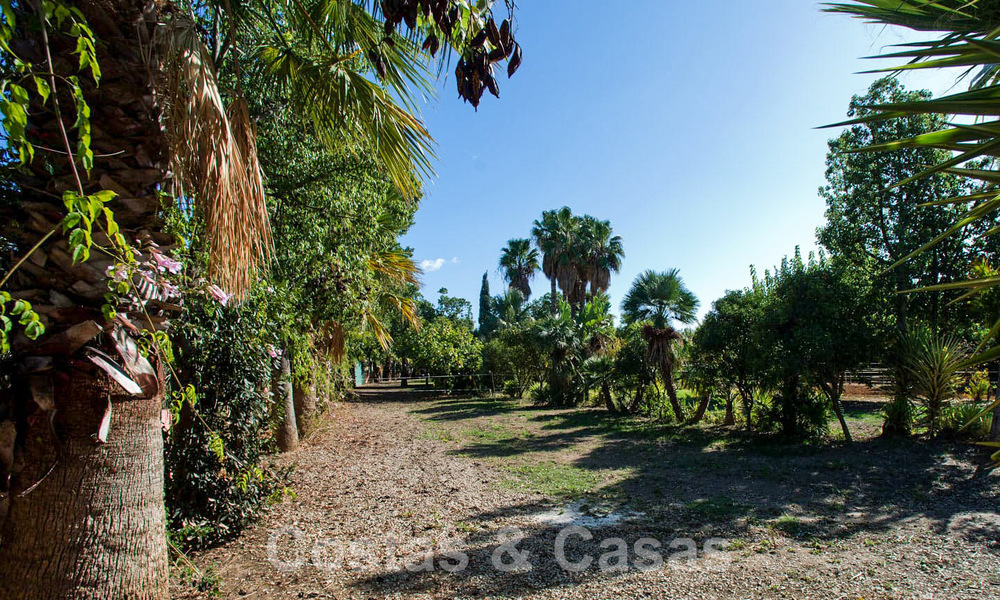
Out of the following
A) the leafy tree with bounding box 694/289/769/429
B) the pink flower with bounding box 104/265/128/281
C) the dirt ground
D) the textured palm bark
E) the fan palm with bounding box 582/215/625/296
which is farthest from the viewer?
the fan palm with bounding box 582/215/625/296

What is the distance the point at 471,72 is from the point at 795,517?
5.73 m

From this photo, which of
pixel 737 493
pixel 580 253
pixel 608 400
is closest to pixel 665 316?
pixel 608 400

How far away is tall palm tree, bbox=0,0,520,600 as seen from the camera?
80.8 inches

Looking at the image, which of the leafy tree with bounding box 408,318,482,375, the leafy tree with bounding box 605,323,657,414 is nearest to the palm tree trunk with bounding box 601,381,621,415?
the leafy tree with bounding box 605,323,657,414

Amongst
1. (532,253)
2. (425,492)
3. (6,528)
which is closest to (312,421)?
(425,492)

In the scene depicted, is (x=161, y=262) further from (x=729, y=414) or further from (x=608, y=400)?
(x=608, y=400)

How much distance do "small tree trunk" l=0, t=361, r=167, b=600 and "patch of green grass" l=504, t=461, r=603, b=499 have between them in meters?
4.75

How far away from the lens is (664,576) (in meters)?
3.72

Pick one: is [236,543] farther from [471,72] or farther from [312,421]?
[312,421]

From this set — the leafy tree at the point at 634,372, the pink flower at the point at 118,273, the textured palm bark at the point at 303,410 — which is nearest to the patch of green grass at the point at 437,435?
the textured palm bark at the point at 303,410

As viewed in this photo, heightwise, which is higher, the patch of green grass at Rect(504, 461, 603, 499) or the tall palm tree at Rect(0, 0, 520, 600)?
the tall palm tree at Rect(0, 0, 520, 600)

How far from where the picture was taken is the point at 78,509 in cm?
215

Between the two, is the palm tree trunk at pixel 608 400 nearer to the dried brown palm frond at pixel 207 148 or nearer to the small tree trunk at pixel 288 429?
the small tree trunk at pixel 288 429

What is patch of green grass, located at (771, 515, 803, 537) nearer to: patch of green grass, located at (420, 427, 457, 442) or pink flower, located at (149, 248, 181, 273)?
pink flower, located at (149, 248, 181, 273)
